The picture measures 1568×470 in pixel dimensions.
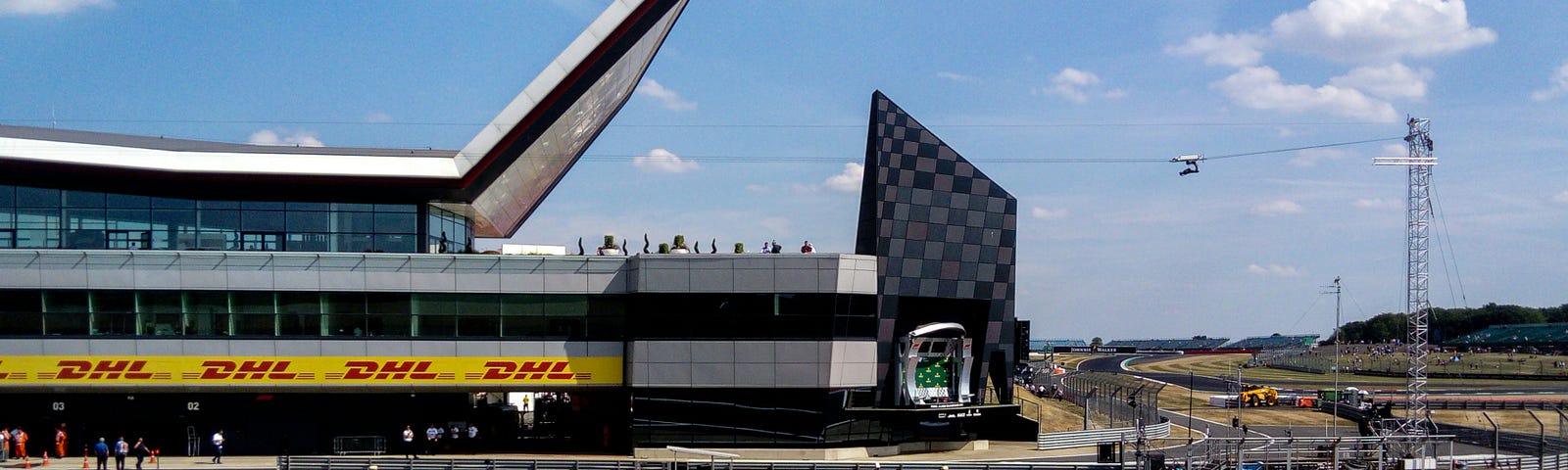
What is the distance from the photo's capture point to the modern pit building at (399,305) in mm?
46438

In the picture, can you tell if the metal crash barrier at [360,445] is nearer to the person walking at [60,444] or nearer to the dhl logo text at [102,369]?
the dhl logo text at [102,369]

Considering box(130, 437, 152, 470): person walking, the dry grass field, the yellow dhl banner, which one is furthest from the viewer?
the dry grass field

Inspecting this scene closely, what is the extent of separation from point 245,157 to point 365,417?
11.1m

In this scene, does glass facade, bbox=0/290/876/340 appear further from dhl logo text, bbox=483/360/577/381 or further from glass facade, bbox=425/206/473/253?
glass facade, bbox=425/206/473/253

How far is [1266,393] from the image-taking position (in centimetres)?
9269

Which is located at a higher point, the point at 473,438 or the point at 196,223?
the point at 196,223

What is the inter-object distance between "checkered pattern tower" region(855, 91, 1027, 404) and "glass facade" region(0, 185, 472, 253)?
19116 millimetres

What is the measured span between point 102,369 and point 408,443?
1181 centimetres

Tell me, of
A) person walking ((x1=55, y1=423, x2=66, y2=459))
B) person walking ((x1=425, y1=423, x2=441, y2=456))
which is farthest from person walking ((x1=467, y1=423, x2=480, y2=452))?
person walking ((x1=55, y1=423, x2=66, y2=459))

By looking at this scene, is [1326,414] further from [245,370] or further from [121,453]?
[121,453]

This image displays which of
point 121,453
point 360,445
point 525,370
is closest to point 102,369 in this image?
point 121,453

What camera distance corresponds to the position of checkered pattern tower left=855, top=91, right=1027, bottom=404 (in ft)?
161

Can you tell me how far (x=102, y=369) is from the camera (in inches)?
1834

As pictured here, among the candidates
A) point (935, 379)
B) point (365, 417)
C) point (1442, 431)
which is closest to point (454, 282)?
point (365, 417)
